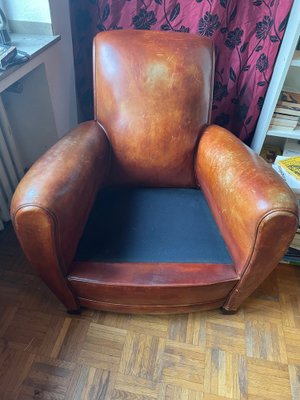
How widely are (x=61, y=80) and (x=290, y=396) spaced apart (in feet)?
5.09

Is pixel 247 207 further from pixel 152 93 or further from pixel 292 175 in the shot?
pixel 152 93

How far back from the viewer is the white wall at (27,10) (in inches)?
44.4

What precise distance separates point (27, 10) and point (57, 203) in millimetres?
904

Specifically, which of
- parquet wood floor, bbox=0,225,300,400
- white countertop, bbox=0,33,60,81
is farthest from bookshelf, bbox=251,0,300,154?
white countertop, bbox=0,33,60,81

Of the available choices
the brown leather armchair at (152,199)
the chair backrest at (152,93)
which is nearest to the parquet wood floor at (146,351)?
the brown leather armchair at (152,199)

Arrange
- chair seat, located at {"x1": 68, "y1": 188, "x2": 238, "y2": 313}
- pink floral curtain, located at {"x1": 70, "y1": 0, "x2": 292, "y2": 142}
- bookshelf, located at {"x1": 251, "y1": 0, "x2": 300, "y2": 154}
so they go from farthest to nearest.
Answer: pink floral curtain, located at {"x1": 70, "y1": 0, "x2": 292, "y2": 142} < bookshelf, located at {"x1": 251, "y1": 0, "x2": 300, "y2": 154} < chair seat, located at {"x1": 68, "y1": 188, "x2": 238, "y2": 313}

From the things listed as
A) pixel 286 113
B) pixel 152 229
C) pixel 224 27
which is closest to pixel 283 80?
pixel 286 113

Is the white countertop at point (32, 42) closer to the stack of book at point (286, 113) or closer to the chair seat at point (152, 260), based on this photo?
the chair seat at point (152, 260)

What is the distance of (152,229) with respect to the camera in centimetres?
103

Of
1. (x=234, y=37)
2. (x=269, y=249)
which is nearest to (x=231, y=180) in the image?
(x=269, y=249)

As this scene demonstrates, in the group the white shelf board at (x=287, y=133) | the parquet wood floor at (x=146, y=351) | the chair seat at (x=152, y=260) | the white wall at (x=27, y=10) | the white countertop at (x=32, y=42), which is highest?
the white wall at (x=27, y=10)

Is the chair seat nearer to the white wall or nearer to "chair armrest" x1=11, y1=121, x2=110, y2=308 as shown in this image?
"chair armrest" x1=11, y1=121, x2=110, y2=308

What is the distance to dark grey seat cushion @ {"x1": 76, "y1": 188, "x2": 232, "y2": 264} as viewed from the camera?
3.10 ft

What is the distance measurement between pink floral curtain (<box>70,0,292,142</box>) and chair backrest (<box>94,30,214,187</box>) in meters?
0.18
